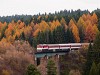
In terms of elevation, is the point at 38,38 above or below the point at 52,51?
above

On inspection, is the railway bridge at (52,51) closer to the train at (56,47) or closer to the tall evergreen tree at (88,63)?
the train at (56,47)

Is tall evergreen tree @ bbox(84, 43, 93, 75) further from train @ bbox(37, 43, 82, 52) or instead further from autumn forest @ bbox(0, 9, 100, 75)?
train @ bbox(37, 43, 82, 52)

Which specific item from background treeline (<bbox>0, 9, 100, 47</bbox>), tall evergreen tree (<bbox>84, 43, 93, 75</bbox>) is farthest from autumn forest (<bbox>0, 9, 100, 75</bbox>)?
tall evergreen tree (<bbox>84, 43, 93, 75</bbox>)

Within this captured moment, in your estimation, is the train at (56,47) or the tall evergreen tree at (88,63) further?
the train at (56,47)

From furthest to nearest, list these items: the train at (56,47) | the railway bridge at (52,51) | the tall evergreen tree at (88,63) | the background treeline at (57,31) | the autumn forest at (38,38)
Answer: the background treeline at (57,31) < the train at (56,47) < the railway bridge at (52,51) < the tall evergreen tree at (88,63) < the autumn forest at (38,38)

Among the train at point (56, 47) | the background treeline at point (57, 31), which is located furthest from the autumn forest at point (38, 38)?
the train at point (56, 47)

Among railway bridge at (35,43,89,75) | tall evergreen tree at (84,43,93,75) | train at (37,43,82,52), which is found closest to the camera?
tall evergreen tree at (84,43,93,75)

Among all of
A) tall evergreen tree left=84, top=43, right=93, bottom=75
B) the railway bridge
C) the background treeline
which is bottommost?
tall evergreen tree left=84, top=43, right=93, bottom=75

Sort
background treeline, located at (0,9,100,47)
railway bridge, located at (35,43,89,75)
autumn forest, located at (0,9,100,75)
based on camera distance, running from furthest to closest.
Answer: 1. background treeline, located at (0,9,100,47)
2. railway bridge, located at (35,43,89,75)
3. autumn forest, located at (0,9,100,75)

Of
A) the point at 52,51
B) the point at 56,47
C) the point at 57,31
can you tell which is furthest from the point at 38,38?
the point at 52,51

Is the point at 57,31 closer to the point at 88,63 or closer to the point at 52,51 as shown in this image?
the point at 52,51

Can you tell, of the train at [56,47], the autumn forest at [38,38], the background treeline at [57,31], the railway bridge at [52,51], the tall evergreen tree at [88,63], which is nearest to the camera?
the autumn forest at [38,38]

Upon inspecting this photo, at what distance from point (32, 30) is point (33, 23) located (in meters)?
7.49

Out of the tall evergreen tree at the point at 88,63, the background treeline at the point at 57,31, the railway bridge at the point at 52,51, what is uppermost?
the background treeline at the point at 57,31
